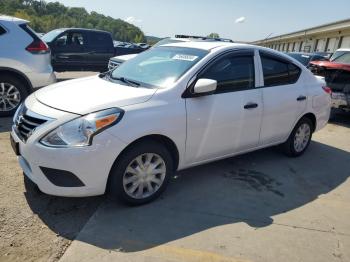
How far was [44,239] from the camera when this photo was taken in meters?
3.14

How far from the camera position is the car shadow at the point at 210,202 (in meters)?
3.35

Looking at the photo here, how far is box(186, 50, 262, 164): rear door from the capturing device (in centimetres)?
402

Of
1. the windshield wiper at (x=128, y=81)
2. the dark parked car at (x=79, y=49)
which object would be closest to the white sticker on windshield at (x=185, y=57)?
the windshield wiper at (x=128, y=81)

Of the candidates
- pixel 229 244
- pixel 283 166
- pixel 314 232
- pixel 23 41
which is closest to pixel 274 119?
pixel 283 166

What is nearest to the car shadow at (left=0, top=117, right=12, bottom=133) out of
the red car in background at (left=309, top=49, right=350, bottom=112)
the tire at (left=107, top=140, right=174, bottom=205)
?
the tire at (left=107, top=140, right=174, bottom=205)

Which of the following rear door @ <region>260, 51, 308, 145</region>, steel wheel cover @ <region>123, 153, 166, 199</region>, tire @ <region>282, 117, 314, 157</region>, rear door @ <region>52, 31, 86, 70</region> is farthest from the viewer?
rear door @ <region>52, 31, 86, 70</region>

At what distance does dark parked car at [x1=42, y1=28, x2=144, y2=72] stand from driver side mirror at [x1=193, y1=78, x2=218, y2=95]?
359 inches

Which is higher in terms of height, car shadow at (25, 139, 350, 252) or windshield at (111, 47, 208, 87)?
windshield at (111, 47, 208, 87)

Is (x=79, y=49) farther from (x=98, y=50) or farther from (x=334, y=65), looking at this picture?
(x=334, y=65)

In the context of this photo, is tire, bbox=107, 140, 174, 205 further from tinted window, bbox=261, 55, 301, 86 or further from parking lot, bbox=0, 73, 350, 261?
tinted window, bbox=261, 55, 301, 86

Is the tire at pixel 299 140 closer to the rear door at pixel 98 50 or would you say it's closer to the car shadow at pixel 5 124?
the car shadow at pixel 5 124

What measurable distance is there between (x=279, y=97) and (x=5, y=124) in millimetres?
4650

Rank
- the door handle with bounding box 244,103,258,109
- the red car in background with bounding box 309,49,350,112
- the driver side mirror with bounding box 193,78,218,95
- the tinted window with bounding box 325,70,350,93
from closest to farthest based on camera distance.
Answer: the driver side mirror with bounding box 193,78,218,95
the door handle with bounding box 244,103,258,109
the red car in background with bounding box 309,49,350,112
the tinted window with bounding box 325,70,350,93

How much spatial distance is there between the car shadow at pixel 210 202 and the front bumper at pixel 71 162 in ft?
1.12
